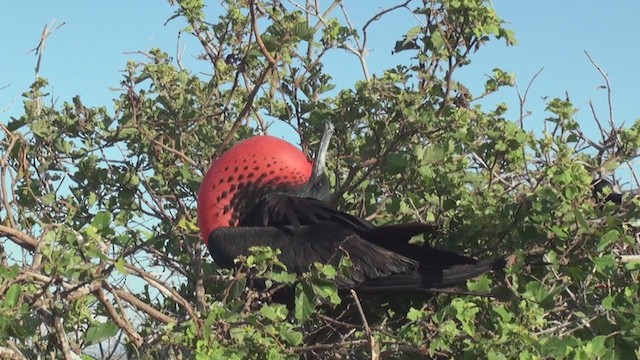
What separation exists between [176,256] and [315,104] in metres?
0.97

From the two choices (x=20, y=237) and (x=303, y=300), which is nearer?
(x=303, y=300)

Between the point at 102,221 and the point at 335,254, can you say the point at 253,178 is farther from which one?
the point at 102,221

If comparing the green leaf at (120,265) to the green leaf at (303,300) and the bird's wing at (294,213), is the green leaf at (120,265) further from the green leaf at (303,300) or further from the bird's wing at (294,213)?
the bird's wing at (294,213)

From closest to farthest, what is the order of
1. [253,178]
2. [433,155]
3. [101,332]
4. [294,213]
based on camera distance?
[101,332]
[433,155]
[294,213]
[253,178]

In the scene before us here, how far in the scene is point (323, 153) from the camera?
4371 mm

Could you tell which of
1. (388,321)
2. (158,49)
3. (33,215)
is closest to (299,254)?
(388,321)

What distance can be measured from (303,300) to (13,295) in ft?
2.79

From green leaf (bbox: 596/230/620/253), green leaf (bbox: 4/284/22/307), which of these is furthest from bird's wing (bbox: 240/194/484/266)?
green leaf (bbox: 4/284/22/307)

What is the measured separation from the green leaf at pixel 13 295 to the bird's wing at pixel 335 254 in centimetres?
143

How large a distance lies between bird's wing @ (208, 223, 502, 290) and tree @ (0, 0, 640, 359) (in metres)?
0.12

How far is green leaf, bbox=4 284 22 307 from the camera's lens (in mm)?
2544

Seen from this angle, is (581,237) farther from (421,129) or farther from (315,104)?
(315,104)

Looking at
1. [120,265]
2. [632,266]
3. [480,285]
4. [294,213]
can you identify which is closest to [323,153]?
[294,213]

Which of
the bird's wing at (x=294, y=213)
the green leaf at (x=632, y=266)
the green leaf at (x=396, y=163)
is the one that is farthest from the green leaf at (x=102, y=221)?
the green leaf at (x=632, y=266)
